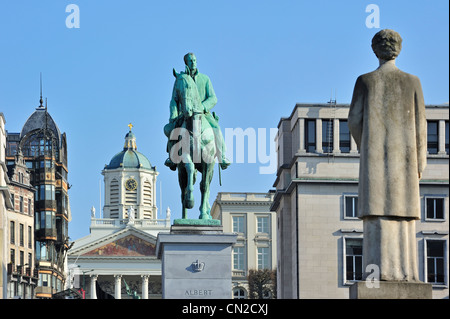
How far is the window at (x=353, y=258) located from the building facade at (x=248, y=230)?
2712 inches

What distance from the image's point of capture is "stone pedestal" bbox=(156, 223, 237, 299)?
30.8m

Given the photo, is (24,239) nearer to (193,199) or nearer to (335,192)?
(335,192)

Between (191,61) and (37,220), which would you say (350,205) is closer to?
(191,61)

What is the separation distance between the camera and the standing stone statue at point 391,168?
18641 millimetres

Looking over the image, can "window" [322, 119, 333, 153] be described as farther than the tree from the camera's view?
No

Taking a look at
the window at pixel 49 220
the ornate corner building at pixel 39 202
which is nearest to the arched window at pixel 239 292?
the ornate corner building at pixel 39 202

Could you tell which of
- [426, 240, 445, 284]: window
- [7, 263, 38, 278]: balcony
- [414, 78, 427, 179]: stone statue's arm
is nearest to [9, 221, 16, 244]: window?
→ [7, 263, 38, 278]: balcony

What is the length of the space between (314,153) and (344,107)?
150 inches

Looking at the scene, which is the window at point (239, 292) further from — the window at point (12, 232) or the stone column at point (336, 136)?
the stone column at point (336, 136)

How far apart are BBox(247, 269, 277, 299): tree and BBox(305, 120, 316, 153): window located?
61723 millimetres

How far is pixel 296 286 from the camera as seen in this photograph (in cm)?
8975

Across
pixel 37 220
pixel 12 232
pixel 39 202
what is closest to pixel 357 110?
pixel 12 232

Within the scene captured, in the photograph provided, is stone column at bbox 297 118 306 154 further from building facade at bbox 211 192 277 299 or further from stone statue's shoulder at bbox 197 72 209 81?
building facade at bbox 211 192 277 299
